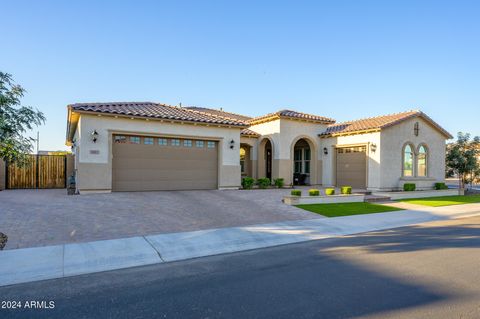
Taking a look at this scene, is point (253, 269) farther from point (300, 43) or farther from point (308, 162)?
point (308, 162)

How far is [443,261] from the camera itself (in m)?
5.94

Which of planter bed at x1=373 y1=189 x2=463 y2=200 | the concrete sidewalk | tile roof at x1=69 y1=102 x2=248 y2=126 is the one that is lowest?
the concrete sidewalk

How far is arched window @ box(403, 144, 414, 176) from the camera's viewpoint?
19.4 m

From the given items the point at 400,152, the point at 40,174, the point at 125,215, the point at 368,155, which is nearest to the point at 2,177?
the point at 40,174

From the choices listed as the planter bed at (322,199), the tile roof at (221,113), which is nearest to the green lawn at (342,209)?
the planter bed at (322,199)

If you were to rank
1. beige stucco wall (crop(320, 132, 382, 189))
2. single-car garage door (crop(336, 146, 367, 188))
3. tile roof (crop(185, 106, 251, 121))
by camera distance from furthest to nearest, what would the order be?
1. tile roof (crop(185, 106, 251, 121))
2. single-car garage door (crop(336, 146, 367, 188))
3. beige stucco wall (crop(320, 132, 382, 189))

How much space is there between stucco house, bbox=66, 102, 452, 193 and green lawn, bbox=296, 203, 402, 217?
524 centimetres

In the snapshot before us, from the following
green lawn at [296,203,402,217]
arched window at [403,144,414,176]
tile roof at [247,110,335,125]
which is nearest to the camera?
green lawn at [296,203,402,217]

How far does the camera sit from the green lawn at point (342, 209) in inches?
460

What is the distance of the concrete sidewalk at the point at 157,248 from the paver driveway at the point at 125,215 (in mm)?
650

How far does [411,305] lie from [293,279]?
5.77 ft

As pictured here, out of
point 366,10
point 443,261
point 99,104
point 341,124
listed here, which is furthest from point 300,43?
point 443,261

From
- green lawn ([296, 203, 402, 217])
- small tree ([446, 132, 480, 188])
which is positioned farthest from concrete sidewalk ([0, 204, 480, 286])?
small tree ([446, 132, 480, 188])

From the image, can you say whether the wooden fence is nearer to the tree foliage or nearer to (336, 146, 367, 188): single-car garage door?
the tree foliage
